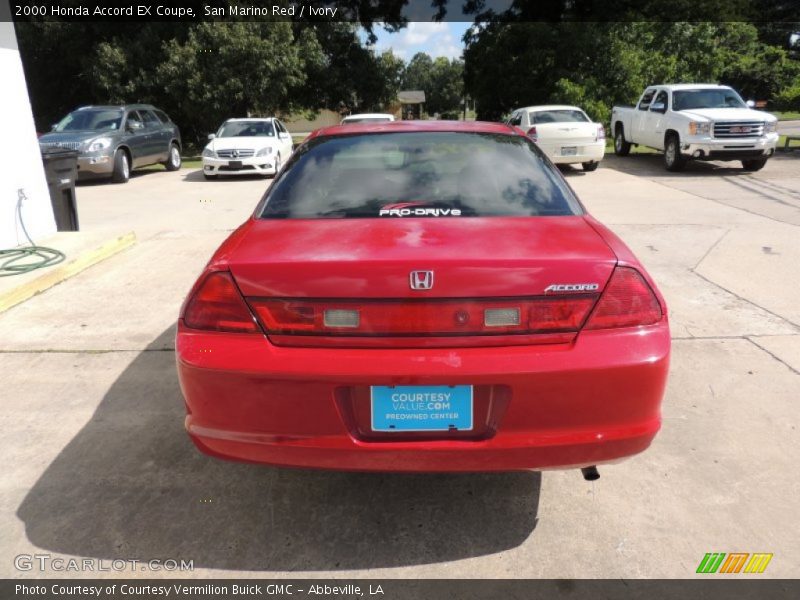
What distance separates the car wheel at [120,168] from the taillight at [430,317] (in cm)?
1413

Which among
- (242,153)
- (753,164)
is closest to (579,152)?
(753,164)

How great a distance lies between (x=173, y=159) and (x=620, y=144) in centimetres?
1254

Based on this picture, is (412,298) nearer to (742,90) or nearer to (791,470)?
(791,470)

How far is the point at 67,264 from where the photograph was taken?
650cm

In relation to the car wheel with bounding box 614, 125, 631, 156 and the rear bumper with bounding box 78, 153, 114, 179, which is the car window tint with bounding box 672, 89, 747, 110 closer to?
the car wheel with bounding box 614, 125, 631, 156

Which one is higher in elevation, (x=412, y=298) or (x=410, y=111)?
(x=412, y=298)

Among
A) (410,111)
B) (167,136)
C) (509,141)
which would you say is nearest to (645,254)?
(509,141)

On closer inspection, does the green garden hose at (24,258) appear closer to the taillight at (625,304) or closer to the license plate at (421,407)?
the license plate at (421,407)

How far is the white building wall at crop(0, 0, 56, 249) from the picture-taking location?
6992 mm

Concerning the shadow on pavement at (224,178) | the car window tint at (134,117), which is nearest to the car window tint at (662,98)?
the shadow on pavement at (224,178)

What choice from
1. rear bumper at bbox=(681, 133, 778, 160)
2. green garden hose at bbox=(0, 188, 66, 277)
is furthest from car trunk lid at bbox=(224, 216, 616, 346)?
rear bumper at bbox=(681, 133, 778, 160)

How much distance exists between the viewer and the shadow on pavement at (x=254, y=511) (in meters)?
2.50

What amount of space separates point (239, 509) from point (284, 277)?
3.61 feet

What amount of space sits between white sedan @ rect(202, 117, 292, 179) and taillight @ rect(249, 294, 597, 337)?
44.4 feet
